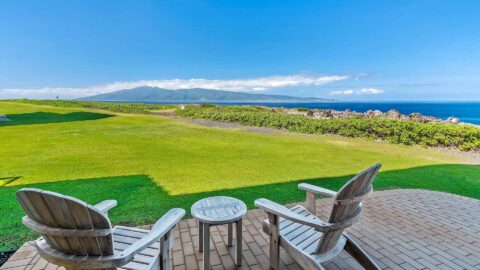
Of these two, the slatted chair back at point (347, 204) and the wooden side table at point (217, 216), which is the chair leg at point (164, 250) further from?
the slatted chair back at point (347, 204)

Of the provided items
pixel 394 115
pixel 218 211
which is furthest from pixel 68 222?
pixel 394 115

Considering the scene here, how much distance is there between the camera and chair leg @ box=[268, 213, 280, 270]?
6.83 feet

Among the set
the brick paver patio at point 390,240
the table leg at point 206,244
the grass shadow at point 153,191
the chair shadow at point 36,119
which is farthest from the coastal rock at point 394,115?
the chair shadow at point 36,119

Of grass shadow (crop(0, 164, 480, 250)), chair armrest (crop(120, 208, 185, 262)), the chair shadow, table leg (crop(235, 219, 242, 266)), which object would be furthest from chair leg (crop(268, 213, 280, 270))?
the chair shadow

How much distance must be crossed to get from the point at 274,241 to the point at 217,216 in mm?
569

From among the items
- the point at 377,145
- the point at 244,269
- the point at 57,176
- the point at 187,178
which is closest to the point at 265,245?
the point at 244,269

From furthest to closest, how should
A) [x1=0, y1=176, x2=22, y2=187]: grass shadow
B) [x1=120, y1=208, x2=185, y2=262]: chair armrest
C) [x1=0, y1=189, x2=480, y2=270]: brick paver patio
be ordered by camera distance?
[x1=0, y1=176, x2=22, y2=187]: grass shadow
[x1=0, y1=189, x2=480, y2=270]: brick paver patio
[x1=120, y1=208, x2=185, y2=262]: chair armrest

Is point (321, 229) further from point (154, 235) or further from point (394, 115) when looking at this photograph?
point (394, 115)

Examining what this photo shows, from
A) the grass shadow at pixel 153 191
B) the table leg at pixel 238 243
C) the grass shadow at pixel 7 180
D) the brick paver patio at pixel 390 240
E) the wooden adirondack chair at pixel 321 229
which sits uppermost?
the wooden adirondack chair at pixel 321 229

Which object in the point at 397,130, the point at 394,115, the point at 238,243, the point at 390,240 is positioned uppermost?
the point at 394,115

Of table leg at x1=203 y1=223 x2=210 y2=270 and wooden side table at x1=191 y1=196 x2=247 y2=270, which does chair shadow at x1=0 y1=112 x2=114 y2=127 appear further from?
table leg at x1=203 y1=223 x2=210 y2=270

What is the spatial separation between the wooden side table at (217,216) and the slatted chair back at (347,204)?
0.78m

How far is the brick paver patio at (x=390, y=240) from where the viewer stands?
243cm

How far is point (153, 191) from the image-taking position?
4.38m
